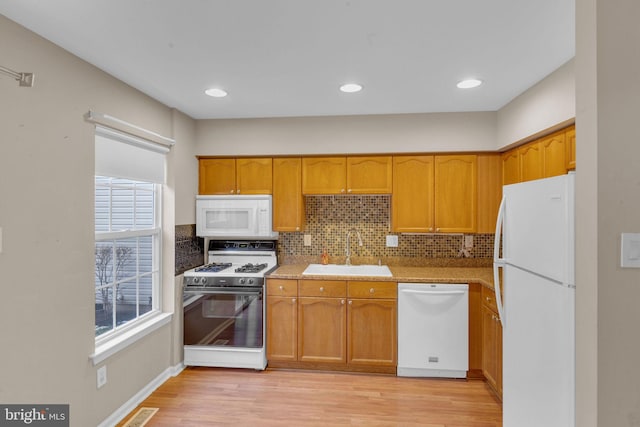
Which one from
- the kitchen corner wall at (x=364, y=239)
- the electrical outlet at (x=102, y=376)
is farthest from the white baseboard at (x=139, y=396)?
the kitchen corner wall at (x=364, y=239)

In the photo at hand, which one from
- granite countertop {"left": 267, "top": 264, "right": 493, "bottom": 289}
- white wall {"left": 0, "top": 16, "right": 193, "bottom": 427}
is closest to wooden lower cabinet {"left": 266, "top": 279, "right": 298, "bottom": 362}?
granite countertop {"left": 267, "top": 264, "right": 493, "bottom": 289}

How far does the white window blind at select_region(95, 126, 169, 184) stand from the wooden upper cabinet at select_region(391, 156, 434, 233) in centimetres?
213

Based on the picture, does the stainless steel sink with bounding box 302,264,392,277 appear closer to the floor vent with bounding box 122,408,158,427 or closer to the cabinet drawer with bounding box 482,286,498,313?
the cabinet drawer with bounding box 482,286,498,313

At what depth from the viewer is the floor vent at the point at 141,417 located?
223 cm

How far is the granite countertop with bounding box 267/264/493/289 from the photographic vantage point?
2809 mm

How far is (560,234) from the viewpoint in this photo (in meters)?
1.31

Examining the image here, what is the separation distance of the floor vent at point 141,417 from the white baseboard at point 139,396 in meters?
0.07

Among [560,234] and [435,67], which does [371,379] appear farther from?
[435,67]

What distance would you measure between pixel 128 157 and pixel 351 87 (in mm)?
1715

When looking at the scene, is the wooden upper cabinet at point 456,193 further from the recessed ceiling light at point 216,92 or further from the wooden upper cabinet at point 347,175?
the recessed ceiling light at point 216,92
